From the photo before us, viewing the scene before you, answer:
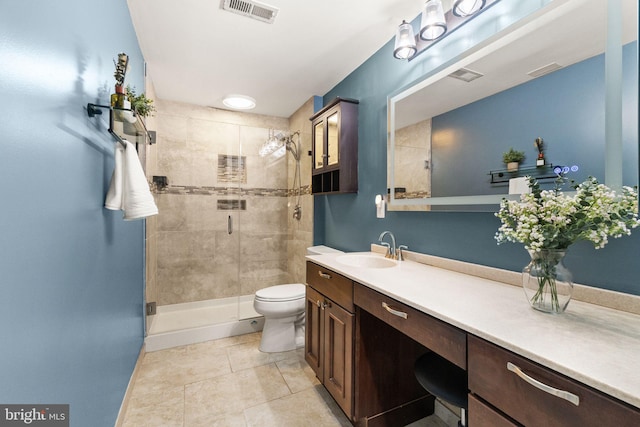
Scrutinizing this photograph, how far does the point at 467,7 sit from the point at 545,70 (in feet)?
1.76

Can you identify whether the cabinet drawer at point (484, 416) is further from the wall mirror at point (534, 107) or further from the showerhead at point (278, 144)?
the showerhead at point (278, 144)

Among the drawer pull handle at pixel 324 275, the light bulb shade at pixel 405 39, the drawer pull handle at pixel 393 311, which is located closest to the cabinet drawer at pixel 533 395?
the drawer pull handle at pixel 393 311

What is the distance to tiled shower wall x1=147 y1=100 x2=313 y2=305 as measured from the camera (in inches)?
124

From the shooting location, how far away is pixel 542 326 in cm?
81

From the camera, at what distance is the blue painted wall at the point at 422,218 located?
994 millimetres

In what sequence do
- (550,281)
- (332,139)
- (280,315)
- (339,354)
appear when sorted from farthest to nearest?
(332,139) → (280,315) → (339,354) → (550,281)

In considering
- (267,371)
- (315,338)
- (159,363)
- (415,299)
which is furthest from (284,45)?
(159,363)

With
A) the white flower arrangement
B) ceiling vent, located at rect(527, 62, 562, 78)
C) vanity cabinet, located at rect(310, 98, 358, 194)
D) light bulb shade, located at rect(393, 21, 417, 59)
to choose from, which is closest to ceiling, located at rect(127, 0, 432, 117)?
light bulb shade, located at rect(393, 21, 417, 59)

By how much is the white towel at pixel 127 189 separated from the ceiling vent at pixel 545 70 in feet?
5.88

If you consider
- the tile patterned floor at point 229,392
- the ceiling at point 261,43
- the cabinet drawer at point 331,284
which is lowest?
the tile patterned floor at point 229,392

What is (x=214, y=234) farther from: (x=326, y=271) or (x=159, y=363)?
(x=326, y=271)

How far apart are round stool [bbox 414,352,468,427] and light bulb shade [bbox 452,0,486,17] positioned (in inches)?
66.9

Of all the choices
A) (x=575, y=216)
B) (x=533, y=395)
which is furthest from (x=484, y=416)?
(x=575, y=216)

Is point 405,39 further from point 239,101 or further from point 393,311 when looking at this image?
point 239,101
